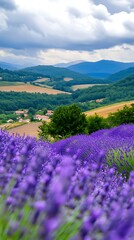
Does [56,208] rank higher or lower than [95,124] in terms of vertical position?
higher

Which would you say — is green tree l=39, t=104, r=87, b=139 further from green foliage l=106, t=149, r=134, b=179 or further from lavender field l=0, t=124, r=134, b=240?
lavender field l=0, t=124, r=134, b=240

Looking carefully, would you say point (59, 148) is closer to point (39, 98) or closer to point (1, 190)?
point (1, 190)

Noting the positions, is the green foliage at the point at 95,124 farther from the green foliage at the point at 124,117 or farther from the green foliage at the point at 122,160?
the green foliage at the point at 122,160

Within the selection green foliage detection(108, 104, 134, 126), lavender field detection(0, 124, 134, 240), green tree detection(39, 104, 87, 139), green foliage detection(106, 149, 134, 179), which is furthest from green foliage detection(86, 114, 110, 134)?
lavender field detection(0, 124, 134, 240)

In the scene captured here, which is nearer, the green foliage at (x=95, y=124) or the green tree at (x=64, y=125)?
the green tree at (x=64, y=125)

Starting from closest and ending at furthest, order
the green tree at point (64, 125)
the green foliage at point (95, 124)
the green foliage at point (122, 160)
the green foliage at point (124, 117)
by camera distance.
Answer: the green foliage at point (122, 160) < the green tree at point (64, 125) < the green foliage at point (95, 124) < the green foliage at point (124, 117)

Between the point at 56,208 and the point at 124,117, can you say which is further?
the point at 124,117

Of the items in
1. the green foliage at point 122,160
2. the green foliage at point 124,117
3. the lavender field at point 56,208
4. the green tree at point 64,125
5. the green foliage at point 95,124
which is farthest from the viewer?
the green foliage at point 124,117

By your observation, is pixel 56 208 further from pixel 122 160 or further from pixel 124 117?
pixel 124 117

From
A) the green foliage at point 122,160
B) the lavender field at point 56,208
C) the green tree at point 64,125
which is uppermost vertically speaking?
the lavender field at point 56,208

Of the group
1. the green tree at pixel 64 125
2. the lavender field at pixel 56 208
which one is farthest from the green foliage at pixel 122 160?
the green tree at pixel 64 125

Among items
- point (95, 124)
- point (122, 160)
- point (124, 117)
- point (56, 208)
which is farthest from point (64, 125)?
point (56, 208)

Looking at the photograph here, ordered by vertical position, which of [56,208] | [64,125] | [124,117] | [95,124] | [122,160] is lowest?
[95,124]

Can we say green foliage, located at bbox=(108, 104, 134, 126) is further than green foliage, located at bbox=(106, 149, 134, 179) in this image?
Yes
